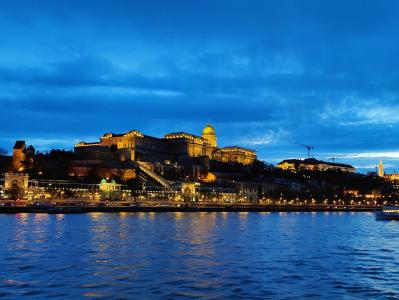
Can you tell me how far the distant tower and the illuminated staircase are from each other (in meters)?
44.9

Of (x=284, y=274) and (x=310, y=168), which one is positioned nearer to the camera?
(x=284, y=274)

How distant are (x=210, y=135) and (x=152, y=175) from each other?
5270cm

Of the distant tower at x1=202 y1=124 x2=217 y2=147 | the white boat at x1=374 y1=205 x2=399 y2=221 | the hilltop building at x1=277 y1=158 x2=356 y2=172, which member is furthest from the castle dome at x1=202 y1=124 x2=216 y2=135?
the white boat at x1=374 y1=205 x2=399 y2=221

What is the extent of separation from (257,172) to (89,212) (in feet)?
250

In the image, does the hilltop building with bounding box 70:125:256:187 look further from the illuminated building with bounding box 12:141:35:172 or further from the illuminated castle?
the illuminated building with bounding box 12:141:35:172

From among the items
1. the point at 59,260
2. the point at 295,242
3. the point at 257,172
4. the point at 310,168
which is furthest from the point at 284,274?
the point at 310,168

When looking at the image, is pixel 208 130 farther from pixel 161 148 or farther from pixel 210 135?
pixel 161 148

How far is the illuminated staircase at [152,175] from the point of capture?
10006 centimetres

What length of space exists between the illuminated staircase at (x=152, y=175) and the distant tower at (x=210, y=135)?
4488 centimetres

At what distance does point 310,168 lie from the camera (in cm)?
18462

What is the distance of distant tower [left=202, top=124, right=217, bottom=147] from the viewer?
153825 mm

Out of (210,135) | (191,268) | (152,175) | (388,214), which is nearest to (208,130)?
(210,135)

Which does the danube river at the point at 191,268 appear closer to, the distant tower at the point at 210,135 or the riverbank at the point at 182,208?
the riverbank at the point at 182,208

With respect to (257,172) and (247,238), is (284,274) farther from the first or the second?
(257,172)
